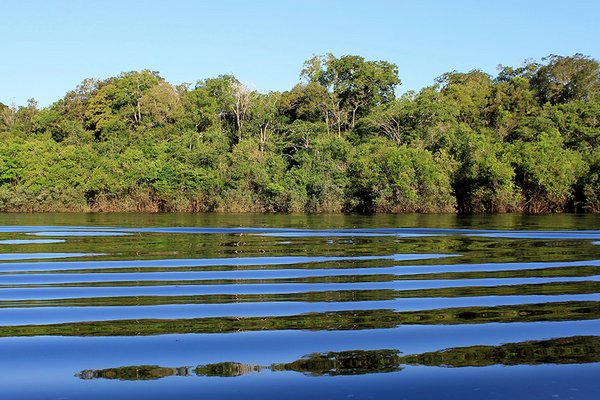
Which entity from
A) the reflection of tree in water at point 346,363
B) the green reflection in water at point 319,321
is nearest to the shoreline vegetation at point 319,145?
the green reflection in water at point 319,321

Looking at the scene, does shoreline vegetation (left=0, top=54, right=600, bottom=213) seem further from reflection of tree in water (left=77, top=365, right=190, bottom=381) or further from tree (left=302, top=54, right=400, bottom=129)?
reflection of tree in water (left=77, top=365, right=190, bottom=381)

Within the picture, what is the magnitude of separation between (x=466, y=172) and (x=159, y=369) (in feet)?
140

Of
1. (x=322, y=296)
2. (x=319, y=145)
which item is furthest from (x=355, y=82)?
(x=322, y=296)

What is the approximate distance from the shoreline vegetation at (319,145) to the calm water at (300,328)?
1346 inches

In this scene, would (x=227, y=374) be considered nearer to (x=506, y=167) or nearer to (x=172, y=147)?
(x=506, y=167)

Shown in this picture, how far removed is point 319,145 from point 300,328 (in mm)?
44486

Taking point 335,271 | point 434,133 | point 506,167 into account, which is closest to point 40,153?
point 434,133

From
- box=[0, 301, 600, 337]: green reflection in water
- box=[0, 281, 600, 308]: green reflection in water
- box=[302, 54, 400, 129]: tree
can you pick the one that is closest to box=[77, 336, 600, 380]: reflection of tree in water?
box=[0, 301, 600, 337]: green reflection in water

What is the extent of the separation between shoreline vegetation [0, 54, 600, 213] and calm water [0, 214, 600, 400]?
3419 centimetres

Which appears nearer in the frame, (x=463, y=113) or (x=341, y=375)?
(x=341, y=375)

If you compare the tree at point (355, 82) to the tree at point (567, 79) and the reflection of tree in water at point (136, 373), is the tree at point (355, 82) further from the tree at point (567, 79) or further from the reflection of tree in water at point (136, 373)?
the reflection of tree in water at point (136, 373)

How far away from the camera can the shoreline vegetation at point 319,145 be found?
43.7 metres

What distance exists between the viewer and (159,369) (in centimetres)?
403

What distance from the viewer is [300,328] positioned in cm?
516
